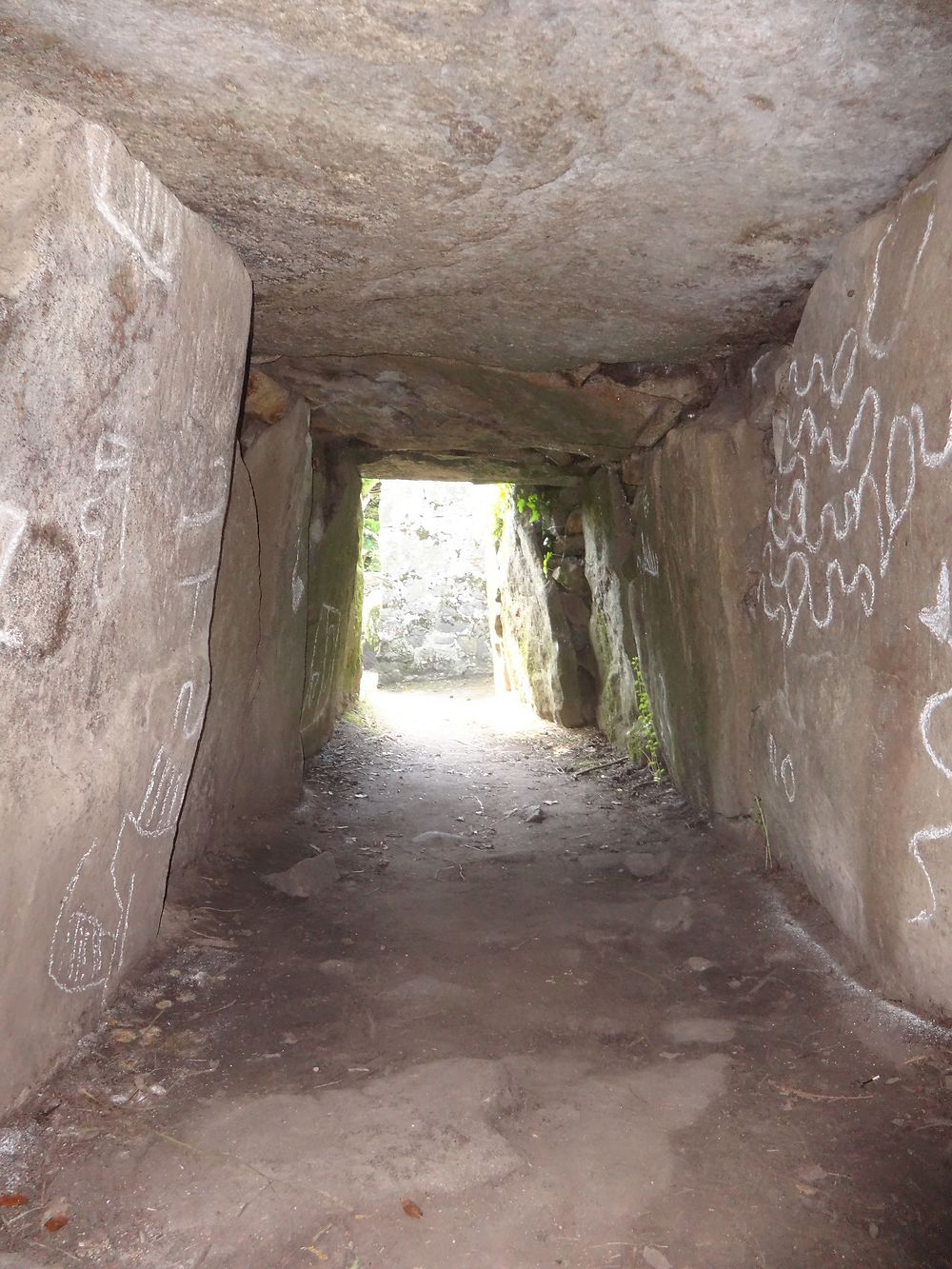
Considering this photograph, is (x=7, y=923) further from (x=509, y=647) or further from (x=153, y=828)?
(x=509, y=647)

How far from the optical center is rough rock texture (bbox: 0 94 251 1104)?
7.06ft

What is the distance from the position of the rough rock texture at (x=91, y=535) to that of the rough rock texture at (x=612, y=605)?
153 inches

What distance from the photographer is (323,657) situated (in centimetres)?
712

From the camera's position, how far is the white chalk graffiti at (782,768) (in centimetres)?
393

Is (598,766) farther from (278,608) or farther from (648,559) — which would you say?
(278,608)

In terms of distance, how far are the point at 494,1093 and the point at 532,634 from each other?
7.20 m

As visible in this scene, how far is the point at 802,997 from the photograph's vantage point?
10.1 ft

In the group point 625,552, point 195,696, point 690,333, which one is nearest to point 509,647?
point 625,552

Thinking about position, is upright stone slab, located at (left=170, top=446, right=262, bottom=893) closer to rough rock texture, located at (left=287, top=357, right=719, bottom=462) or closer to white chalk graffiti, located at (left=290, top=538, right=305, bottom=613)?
white chalk graffiti, located at (left=290, top=538, right=305, bottom=613)

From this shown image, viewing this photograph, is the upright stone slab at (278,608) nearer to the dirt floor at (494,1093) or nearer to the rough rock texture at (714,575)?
the dirt floor at (494,1093)

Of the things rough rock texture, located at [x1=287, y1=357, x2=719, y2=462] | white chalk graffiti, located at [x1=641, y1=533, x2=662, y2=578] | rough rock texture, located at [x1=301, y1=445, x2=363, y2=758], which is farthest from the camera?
rough rock texture, located at [x1=301, y1=445, x2=363, y2=758]

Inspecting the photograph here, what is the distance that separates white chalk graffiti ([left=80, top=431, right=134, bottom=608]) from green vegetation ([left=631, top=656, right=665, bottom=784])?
14.2ft

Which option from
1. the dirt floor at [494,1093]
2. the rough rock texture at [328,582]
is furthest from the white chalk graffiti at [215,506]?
the rough rock texture at [328,582]

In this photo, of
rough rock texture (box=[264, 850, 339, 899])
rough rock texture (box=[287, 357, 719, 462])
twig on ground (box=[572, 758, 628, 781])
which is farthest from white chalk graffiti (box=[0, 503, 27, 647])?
twig on ground (box=[572, 758, 628, 781])
